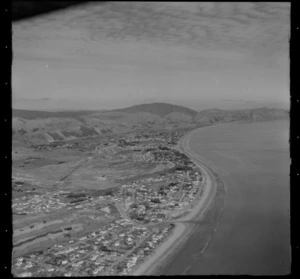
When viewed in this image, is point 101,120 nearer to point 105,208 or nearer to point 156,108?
point 156,108

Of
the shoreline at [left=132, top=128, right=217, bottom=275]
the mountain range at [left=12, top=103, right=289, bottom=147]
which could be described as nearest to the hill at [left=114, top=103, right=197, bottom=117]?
the mountain range at [left=12, top=103, right=289, bottom=147]

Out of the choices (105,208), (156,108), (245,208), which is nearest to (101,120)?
(156,108)

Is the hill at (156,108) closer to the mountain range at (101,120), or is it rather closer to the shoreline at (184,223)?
the mountain range at (101,120)

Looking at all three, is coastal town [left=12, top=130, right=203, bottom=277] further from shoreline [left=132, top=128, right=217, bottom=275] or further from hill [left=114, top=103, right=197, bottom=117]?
hill [left=114, top=103, right=197, bottom=117]

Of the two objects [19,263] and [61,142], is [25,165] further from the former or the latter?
[19,263]

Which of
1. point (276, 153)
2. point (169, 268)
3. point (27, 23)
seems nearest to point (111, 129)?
point (27, 23)

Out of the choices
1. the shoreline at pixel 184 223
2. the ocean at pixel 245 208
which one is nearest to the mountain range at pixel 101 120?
the ocean at pixel 245 208
